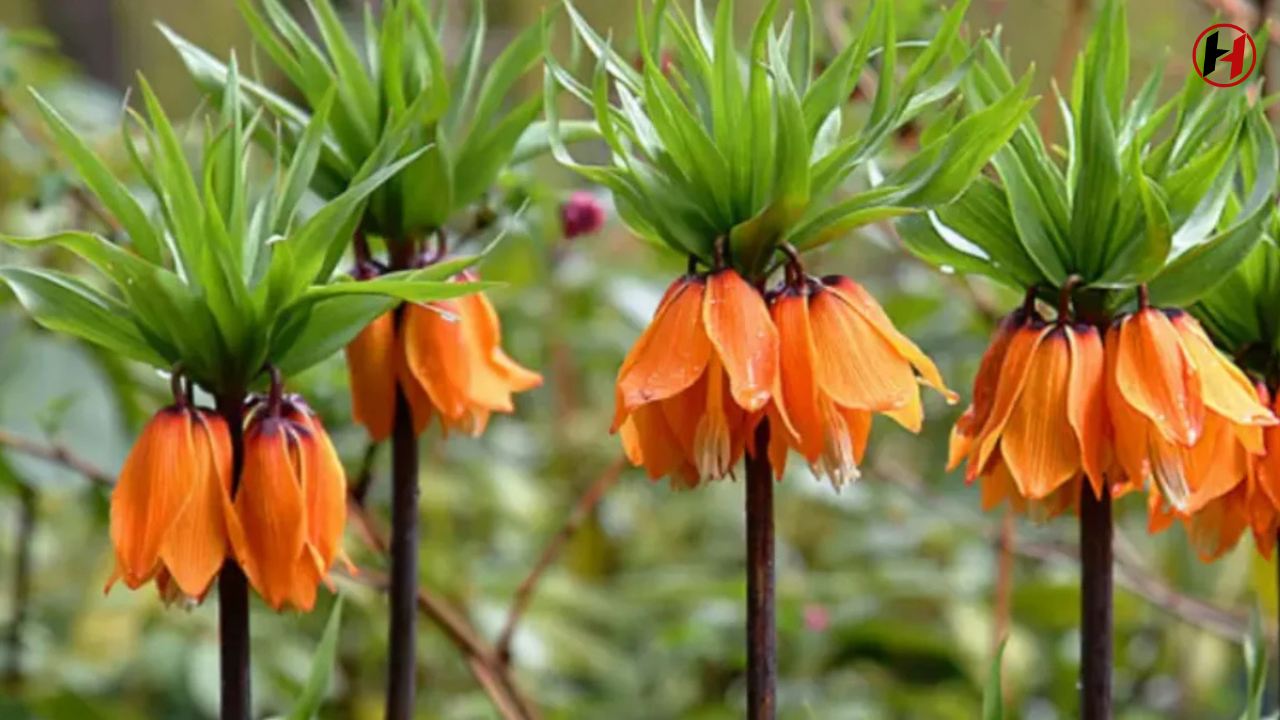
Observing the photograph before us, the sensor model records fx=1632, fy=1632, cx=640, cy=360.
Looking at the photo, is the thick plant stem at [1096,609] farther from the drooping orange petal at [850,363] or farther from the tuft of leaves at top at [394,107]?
the tuft of leaves at top at [394,107]

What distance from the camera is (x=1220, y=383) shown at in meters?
0.66

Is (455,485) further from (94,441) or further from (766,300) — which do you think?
(766,300)

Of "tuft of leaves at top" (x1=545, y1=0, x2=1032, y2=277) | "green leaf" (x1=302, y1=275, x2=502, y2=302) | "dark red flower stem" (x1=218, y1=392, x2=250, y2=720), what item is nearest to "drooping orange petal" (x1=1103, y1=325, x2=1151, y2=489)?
"tuft of leaves at top" (x1=545, y1=0, x2=1032, y2=277)

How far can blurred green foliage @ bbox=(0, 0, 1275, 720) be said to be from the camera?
1.47m

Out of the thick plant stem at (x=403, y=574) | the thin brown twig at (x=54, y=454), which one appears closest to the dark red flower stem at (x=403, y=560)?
the thick plant stem at (x=403, y=574)

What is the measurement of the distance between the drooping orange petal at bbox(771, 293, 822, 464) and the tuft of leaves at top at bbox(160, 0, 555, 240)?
→ 0.20 meters

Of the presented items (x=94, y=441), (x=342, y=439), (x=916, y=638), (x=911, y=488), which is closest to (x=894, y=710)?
(x=916, y=638)

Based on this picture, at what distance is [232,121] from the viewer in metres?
0.68

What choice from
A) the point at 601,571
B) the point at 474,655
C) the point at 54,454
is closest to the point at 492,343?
the point at 474,655

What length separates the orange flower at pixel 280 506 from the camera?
2.12ft

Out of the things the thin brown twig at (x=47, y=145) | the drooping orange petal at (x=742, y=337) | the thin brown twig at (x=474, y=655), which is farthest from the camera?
the thin brown twig at (x=47, y=145)

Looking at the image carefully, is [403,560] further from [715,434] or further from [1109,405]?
[1109,405]

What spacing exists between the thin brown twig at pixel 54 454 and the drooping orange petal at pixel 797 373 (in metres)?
A: 0.75

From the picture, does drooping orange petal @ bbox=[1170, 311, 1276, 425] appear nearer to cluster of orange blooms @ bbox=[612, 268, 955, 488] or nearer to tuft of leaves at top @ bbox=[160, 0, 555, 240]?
cluster of orange blooms @ bbox=[612, 268, 955, 488]
